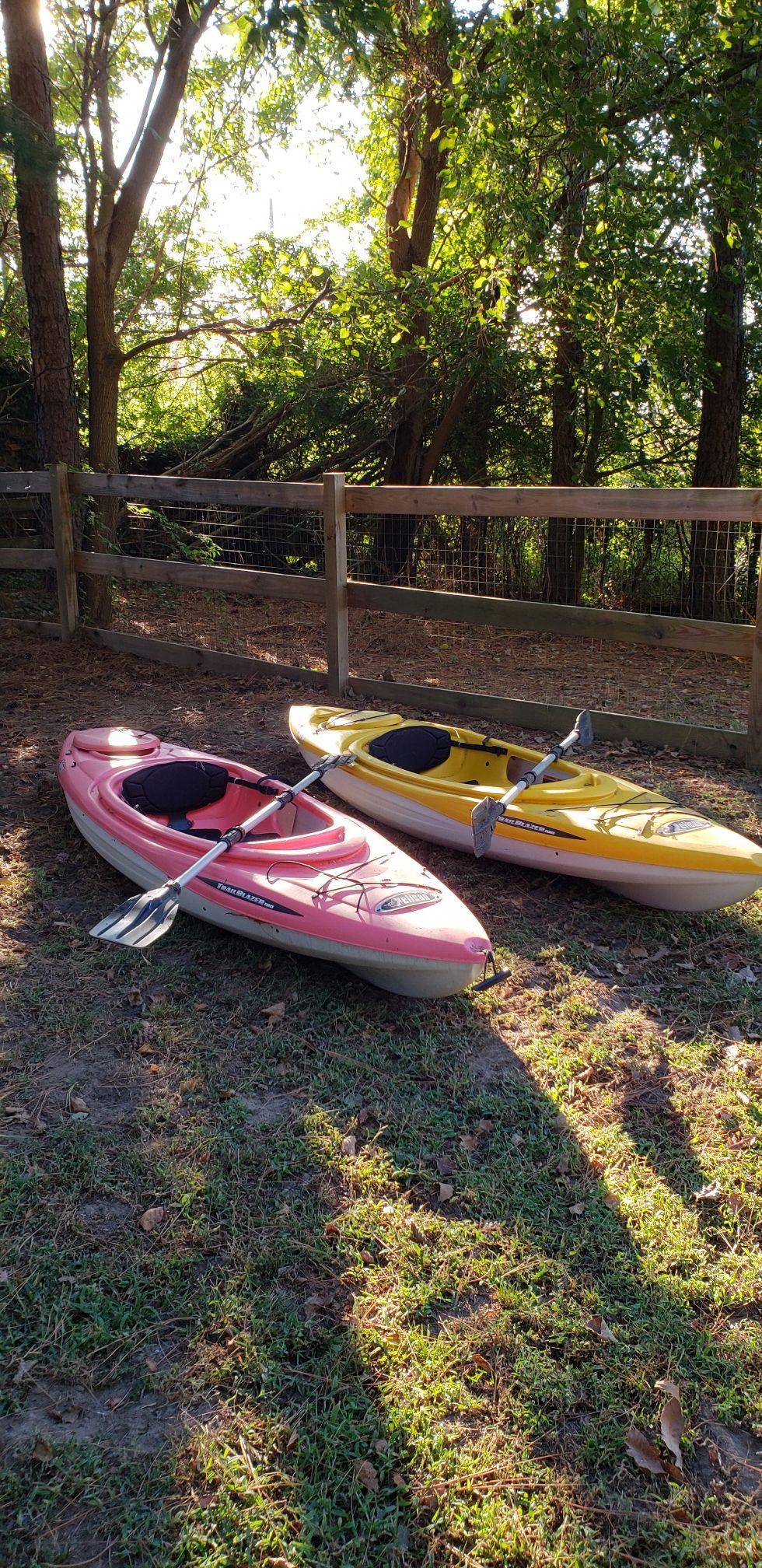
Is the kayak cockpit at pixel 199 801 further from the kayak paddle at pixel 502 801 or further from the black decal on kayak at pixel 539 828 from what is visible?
the black decal on kayak at pixel 539 828

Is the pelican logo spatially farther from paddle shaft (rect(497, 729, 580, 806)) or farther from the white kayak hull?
paddle shaft (rect(497, 729, 580, 806))

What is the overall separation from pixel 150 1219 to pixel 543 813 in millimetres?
2433

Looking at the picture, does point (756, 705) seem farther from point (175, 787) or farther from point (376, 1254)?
point (376, 1254)

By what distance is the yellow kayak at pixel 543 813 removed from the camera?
160 inches

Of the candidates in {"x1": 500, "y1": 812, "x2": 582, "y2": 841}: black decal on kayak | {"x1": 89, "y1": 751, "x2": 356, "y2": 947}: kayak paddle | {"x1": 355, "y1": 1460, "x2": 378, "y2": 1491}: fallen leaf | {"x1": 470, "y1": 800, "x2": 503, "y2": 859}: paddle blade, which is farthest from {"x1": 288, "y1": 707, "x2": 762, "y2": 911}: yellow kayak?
{"x1": 355, "y1": 1460, "x2": 378, "y2": 1491}: fallen leaf

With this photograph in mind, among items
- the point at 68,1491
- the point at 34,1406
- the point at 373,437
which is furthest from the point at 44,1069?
the point at 373,437

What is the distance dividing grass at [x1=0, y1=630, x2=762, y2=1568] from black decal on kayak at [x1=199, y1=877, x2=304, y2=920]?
13.3 inches

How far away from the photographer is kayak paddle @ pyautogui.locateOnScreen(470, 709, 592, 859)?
4164 millimetres

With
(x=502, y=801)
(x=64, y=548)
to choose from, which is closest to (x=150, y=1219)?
(x=502, y=801)

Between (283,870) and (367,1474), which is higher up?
(283,870)

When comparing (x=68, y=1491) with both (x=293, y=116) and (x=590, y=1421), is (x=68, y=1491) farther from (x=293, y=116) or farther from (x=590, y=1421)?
(x=293, y=116)

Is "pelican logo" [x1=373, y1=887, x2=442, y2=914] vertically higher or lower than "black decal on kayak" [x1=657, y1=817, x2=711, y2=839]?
lower

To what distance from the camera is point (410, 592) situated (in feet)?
22.8

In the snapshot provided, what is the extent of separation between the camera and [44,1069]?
3.29m
